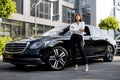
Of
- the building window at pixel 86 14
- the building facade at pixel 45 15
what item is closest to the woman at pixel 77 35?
the building facade at pixel 45 15

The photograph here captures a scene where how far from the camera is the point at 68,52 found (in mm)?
9719

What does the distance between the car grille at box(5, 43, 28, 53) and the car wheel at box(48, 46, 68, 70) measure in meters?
0.80

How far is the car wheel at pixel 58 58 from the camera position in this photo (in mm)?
9265

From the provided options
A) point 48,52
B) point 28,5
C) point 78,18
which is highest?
point 28,5

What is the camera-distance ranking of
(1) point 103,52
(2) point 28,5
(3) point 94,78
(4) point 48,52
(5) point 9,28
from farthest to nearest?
(2) point 28,5
(5) point 9,28
(1) point 103,52
(4) point 48,52
(3) point 94,78

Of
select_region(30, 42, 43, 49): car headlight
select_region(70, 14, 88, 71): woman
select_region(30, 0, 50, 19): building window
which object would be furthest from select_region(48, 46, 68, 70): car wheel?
select_region(30, 0, 50, 19): building window

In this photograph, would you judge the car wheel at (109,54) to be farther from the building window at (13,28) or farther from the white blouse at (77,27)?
the building window at (13,28)

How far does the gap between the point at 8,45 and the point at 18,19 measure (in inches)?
1114

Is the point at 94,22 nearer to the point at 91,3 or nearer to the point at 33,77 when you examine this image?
the point at 91,3

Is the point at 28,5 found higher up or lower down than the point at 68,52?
higher up

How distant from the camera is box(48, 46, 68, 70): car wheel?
926 cm

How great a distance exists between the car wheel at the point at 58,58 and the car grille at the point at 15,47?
804 millimetres

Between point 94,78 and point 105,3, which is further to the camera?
point 105,3

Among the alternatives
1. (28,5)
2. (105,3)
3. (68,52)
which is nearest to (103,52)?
(68,52)
